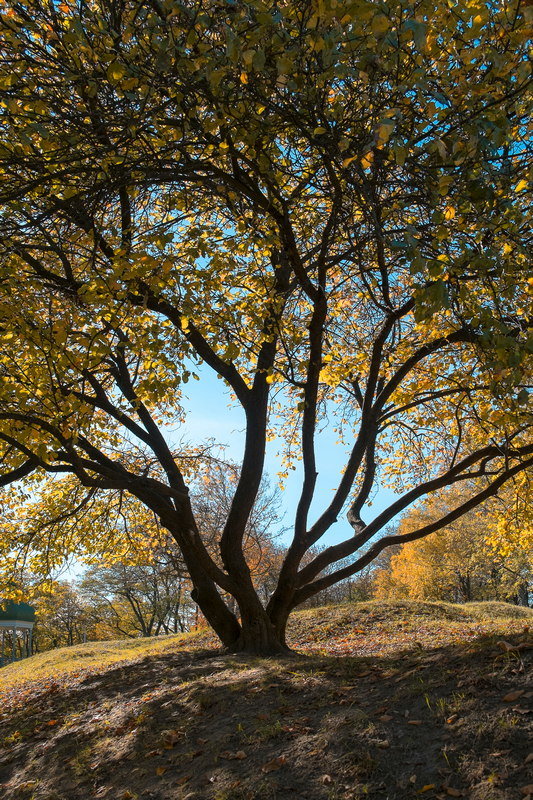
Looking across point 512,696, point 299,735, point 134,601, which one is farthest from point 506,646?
point 134,601

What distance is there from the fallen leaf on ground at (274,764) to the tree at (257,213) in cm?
305

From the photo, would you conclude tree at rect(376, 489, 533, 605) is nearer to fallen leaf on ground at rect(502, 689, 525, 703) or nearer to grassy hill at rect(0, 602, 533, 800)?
grassy hill at rect(0, 602, 533, 800)

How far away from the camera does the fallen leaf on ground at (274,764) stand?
4.17m

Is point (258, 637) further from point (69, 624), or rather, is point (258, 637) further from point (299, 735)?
point (69, 624)

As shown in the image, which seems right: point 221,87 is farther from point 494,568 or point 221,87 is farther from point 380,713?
point 494,568

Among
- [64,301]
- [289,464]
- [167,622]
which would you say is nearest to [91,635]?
[167,622]

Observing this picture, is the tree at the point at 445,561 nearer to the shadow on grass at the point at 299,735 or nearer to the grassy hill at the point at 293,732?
the grassy hill at the point at 293,732

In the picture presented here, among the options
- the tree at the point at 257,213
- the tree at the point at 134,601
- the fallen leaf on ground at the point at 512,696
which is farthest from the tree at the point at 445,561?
the fallen leaf on ground at the point at 512,696

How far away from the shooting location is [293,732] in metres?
4.63

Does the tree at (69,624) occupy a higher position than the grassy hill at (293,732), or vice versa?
the tree at (69,624)

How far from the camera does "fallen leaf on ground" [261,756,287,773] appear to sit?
13.7 feet

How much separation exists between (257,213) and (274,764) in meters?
5.54

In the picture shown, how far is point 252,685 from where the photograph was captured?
6.17 m

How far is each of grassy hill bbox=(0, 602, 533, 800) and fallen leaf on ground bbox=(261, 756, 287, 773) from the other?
0.01 meters
